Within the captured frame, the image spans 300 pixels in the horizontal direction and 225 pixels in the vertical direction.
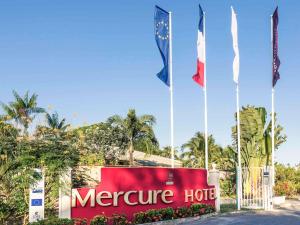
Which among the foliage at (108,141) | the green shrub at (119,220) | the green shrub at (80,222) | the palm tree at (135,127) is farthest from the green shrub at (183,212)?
the palm tree at (135,127)

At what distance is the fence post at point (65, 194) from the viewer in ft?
57.9

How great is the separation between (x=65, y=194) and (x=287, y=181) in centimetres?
2241

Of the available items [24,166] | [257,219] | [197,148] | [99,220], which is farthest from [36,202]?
[197,148]

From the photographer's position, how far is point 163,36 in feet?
81.0

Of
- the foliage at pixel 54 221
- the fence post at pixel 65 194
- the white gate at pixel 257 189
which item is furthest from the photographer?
the white gate at pixel 257 189

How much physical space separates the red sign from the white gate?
3.93 metres

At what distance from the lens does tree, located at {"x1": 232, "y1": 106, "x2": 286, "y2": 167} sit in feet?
104

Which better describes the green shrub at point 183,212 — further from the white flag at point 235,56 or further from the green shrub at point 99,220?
the white flag at point 235,56

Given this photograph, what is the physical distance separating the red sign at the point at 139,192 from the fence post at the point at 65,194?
0.25 meters

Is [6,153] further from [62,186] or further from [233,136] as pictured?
[233,136]

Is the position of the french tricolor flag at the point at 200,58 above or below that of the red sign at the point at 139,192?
above

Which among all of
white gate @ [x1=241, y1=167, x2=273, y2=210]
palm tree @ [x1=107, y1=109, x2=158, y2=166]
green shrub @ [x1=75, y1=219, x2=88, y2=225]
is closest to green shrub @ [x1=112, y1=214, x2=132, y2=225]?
green shrub @ [x1=75, y1=219, x2=88, y2=225]

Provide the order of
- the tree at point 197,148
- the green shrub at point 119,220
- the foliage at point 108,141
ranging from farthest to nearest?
the tree at point 197,148 < the foliage at point 108,141 < the green shrub at point 119,220

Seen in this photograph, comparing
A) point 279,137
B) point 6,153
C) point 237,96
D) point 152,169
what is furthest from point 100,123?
point 6,153
